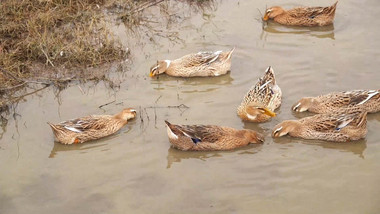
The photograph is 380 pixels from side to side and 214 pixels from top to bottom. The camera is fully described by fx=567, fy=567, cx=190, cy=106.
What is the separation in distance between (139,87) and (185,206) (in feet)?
11.3

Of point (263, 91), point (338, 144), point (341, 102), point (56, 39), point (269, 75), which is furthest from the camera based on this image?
point (56, 39)

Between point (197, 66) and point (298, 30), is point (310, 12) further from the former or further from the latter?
point (197, 66)

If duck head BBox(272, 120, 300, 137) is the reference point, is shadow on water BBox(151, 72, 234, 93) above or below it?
above

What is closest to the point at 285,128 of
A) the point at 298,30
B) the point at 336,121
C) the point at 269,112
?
the point at 269,112

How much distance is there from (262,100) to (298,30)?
128 inches

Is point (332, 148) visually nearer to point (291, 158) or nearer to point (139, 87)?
point (291, 158)

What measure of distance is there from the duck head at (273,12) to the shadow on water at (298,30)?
0.18 meters

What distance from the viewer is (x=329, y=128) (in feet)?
28.1

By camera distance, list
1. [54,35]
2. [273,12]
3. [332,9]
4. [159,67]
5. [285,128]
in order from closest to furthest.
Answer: [285,128] < [159,67] < [54,35] < [332,9] < [273,12]

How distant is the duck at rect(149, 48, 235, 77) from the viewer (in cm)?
1052

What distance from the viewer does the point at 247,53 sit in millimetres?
11156

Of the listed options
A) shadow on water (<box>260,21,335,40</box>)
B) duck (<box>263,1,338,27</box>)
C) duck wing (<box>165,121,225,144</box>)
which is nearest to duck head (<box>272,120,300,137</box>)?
duck wing (<box>165,121,225,144</box>)

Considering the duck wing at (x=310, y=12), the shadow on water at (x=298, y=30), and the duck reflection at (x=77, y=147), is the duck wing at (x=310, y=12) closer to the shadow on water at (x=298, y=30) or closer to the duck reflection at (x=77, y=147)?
the shadow on water at (x=298, y=30)

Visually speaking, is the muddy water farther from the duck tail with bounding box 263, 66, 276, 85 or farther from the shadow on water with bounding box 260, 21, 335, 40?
the duck tail with bounding box 263, 66, 276, 85
